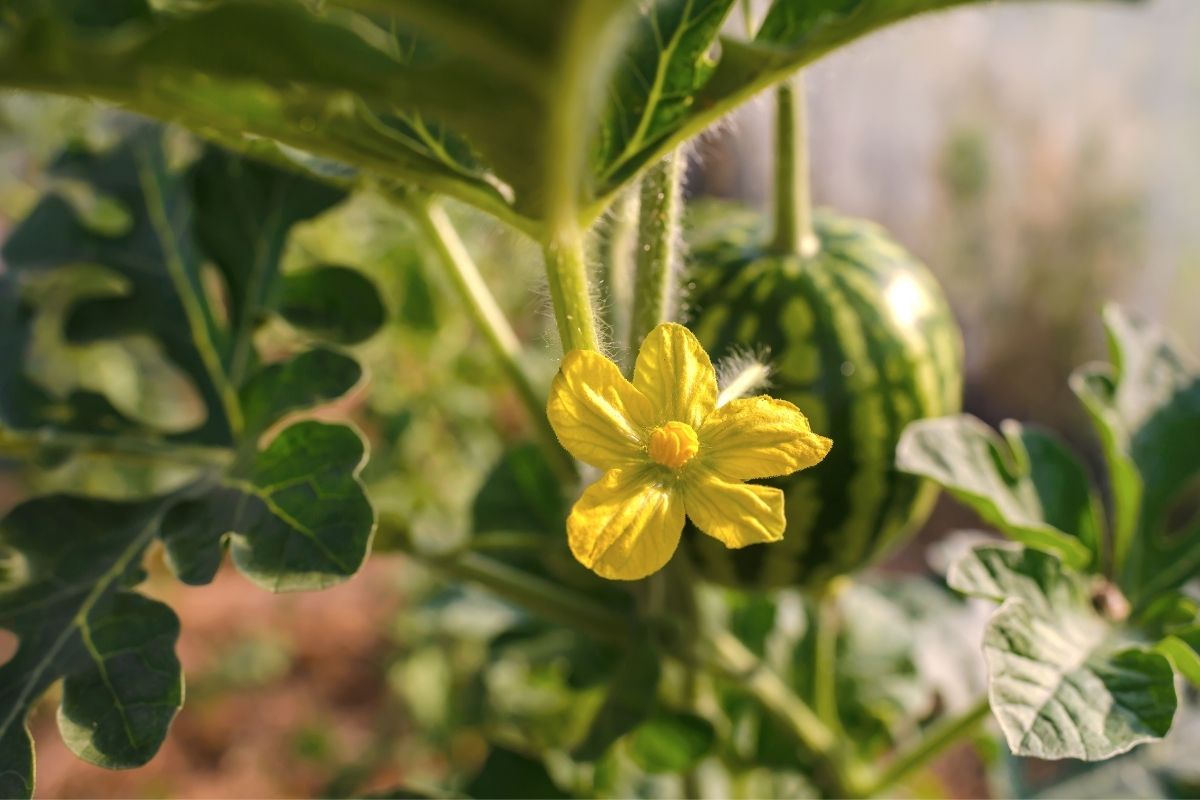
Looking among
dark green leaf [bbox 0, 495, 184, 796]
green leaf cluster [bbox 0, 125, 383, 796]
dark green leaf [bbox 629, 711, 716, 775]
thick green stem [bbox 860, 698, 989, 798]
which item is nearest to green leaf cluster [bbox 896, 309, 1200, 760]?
thick green stem [bbox 860, 698, 989, 798]

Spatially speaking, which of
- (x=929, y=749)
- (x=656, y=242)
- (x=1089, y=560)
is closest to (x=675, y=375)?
(x=656, y=242)

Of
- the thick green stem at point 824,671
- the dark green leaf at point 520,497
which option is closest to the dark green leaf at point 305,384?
the dark green leaf at point 520,497

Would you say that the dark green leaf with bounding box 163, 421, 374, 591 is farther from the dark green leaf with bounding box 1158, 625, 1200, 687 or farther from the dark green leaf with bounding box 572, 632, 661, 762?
the dark green leaf with bounding box 1158, 625, 1200, 687

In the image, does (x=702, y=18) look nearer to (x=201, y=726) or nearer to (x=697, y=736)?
(x=697, y=736)

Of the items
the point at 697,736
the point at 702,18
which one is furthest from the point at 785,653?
the point at 702,18

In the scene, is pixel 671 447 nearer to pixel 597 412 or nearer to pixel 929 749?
pixel 597 412

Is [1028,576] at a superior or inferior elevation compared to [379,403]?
superior
